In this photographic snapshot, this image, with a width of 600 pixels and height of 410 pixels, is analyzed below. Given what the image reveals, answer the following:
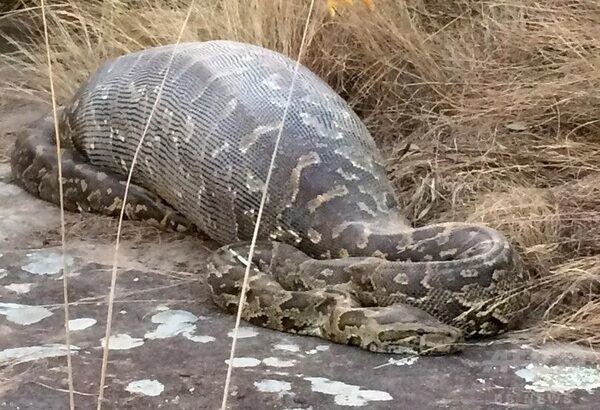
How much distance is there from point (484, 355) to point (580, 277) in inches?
19.5

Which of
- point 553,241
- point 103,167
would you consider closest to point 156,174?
point 103,167

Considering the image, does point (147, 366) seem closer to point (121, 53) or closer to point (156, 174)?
point (156, 174)

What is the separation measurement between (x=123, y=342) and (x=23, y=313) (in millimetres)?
433

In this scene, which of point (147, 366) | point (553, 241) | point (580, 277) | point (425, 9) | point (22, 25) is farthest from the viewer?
point (22, 25)

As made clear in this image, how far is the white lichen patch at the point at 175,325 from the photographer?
3.43 metres

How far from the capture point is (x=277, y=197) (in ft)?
13.1

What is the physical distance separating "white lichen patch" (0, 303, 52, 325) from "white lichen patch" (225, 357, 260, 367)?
2.40ft

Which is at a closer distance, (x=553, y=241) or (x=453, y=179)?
(x=553, y=241)

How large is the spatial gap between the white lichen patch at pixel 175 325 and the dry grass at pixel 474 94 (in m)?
1.08

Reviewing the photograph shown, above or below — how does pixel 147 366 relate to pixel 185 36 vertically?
A: below

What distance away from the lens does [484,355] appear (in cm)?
328

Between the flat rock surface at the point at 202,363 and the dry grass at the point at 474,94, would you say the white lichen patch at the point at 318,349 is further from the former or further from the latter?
the dry grass at the point at 474,94

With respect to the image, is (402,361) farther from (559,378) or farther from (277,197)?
(277,197)

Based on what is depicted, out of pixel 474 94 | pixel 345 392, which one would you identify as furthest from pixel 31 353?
pixel 474 94
